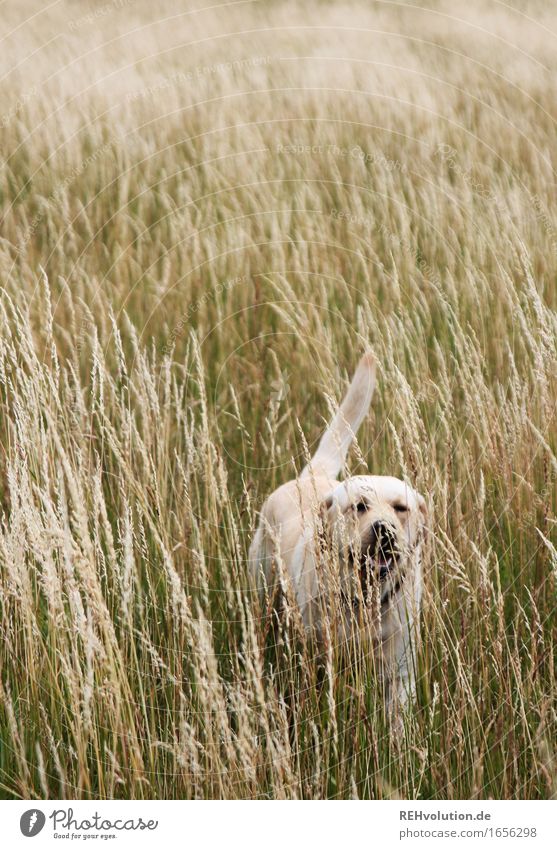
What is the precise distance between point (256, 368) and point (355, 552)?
142cm

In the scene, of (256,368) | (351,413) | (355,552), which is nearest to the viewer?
(355,552)

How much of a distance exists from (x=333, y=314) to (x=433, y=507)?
127 cm

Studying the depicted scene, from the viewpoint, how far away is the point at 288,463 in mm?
3408

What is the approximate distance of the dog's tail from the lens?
2957 millimetres

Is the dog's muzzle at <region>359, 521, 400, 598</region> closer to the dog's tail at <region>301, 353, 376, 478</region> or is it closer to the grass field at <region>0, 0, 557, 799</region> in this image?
the grass field at <region>0, 0, 557, 799</region>

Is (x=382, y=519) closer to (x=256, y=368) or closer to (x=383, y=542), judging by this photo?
(x=383, y=542)

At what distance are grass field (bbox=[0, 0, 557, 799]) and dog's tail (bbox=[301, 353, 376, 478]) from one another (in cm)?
9

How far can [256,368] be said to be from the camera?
3.47 metres
